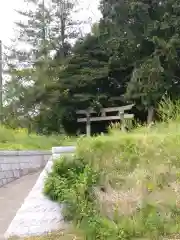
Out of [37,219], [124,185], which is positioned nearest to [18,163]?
[37,219]

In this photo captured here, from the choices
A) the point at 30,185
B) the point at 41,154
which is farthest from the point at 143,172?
the point at 41,154

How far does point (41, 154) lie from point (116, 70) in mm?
8252

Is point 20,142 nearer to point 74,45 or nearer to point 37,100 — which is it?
point 37,100

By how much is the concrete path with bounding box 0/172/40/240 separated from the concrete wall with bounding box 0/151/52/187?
260mm

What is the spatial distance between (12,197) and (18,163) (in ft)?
6.20

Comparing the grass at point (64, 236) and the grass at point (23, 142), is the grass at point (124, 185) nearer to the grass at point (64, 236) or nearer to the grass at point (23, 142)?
the grass at point (64, 236)

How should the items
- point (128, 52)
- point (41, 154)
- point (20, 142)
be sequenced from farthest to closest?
point (128, 52) → point (20, 142) → point (41, 154)

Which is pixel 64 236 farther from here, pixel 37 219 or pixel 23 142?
pixel 23 142

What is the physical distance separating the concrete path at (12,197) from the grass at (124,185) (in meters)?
0.90

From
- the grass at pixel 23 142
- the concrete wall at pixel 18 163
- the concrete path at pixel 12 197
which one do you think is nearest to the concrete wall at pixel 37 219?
the concrete path at pixel 12 197

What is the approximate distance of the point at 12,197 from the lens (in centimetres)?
726

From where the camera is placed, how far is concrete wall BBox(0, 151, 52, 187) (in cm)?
891

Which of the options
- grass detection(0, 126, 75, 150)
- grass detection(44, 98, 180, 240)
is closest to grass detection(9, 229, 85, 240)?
grass detection(44, 98, 180, 240)

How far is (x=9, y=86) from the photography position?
1591 centimetres
